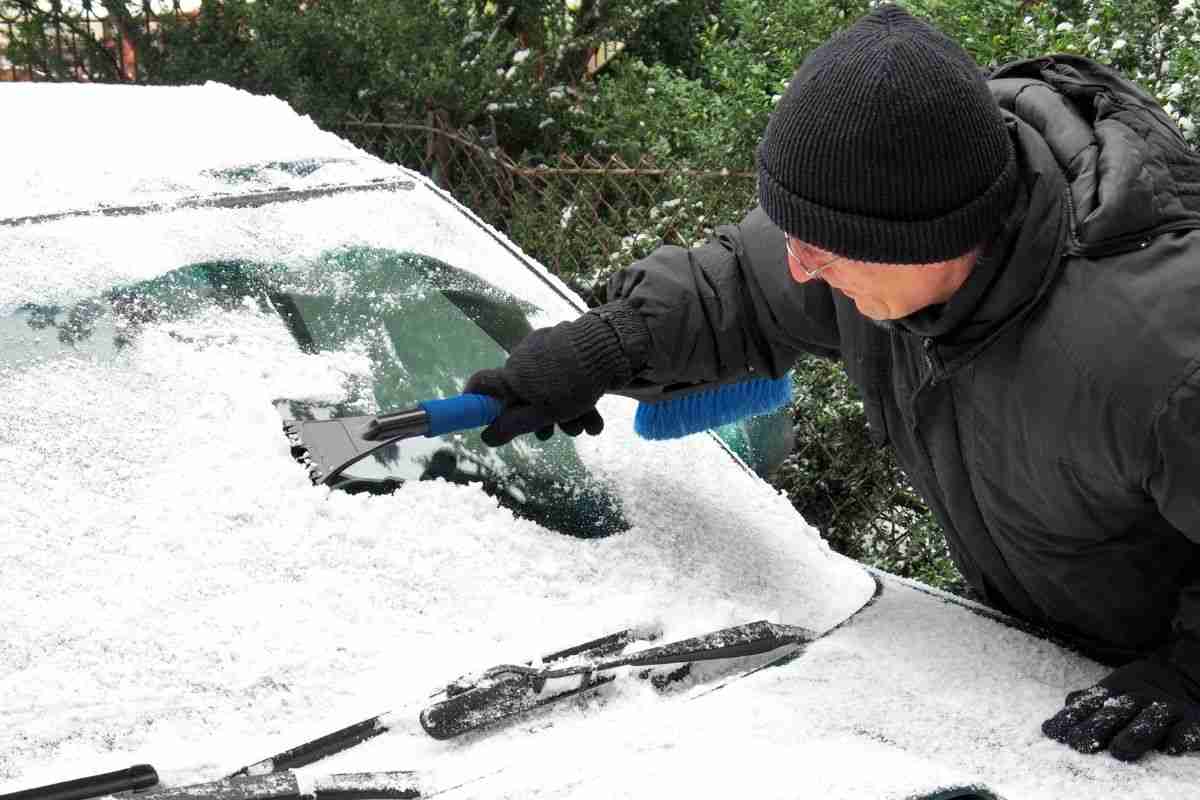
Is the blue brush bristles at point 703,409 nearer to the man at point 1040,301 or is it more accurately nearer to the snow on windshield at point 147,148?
the man at point 1040,301

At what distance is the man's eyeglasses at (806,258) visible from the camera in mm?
1685

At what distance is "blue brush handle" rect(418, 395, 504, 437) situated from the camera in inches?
76.6

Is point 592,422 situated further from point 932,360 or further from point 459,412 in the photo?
point 932,360

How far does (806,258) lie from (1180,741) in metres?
0.74

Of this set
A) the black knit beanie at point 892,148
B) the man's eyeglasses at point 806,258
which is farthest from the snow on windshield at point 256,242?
the black knit beanie at point 892,148

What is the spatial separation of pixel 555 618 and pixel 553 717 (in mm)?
206

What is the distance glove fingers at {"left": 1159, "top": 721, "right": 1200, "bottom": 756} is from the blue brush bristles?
2.91ft

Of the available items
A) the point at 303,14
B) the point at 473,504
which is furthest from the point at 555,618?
the point at 303,14

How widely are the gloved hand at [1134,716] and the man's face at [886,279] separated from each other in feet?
1.74

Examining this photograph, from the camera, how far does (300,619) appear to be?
64.7 inches

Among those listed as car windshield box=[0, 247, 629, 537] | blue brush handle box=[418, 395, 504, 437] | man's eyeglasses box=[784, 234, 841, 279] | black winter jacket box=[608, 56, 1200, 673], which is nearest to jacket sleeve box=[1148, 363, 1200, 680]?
black winter jacket box=[608, 56, 1200, 673]

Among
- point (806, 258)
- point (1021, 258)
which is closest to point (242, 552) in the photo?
point (806, 258)

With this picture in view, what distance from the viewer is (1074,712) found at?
161cm

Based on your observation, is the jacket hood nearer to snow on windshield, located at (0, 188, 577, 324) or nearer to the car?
the car
